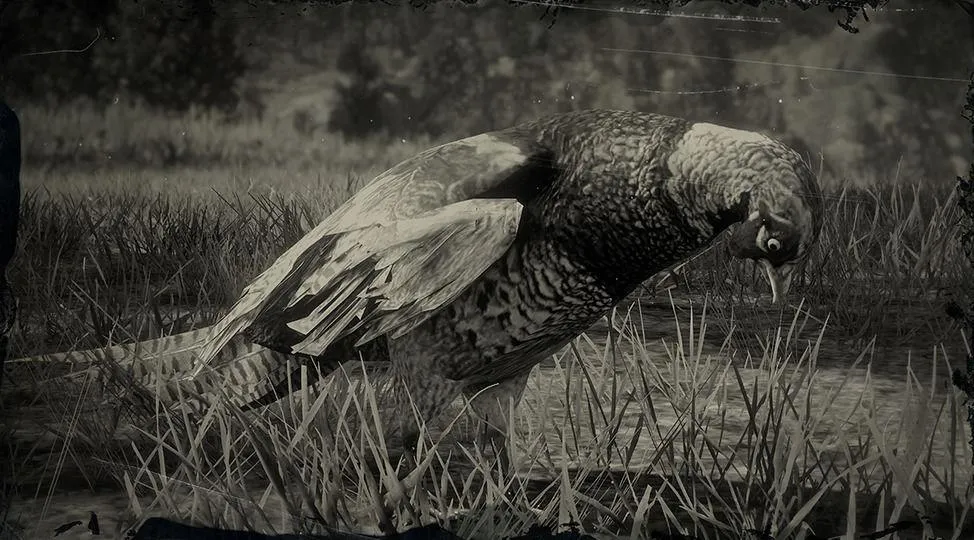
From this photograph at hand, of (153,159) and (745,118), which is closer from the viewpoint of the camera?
(745,118)

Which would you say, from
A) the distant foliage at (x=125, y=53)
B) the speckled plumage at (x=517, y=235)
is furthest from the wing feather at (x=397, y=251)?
the distant foliage at (x=125, y=53)

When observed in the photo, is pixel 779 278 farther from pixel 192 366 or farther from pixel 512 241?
pixel 192 366

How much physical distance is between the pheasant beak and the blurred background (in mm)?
133

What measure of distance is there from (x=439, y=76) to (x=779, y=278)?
1.65 ft

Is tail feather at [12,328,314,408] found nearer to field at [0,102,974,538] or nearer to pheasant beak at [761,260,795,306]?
field at [0,102,974,538]

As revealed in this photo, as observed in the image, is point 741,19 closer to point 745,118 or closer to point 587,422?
point 745,118

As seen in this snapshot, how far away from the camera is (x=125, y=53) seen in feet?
4.57

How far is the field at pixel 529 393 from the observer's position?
48.4 inches

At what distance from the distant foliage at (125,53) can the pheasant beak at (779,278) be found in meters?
0.72

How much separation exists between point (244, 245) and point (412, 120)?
0.90 ft

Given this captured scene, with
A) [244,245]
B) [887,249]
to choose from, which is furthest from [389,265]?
[887,249]

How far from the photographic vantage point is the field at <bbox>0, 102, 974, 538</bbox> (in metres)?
1.23

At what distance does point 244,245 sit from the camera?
1.35 m

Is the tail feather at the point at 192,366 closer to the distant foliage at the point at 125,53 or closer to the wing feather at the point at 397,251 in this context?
the wing feather at the point at 397,251
